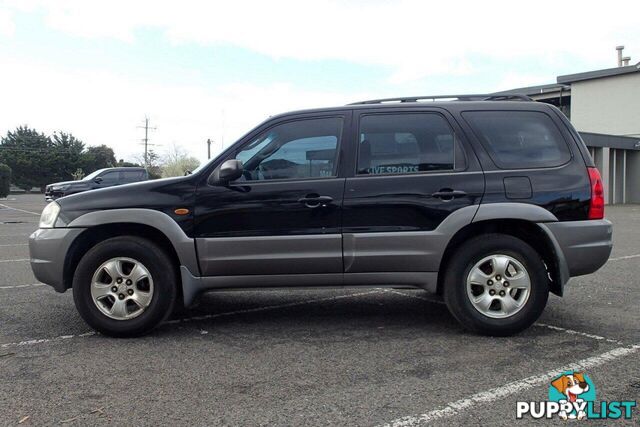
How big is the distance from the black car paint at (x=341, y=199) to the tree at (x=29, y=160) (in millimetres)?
71168

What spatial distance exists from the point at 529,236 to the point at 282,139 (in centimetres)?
230

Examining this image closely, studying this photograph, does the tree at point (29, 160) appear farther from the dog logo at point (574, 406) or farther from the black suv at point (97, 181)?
the dog logo at point (574, 406)

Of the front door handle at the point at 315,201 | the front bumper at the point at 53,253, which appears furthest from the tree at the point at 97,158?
the front door handle at the point at 315,201

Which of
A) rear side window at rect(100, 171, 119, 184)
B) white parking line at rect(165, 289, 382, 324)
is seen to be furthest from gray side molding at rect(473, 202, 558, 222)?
rear side window at rect(100, 171, 119, 184)

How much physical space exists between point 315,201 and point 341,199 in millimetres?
218

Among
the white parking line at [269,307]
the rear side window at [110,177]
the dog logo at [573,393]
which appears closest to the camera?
the dog logo at [573,393]

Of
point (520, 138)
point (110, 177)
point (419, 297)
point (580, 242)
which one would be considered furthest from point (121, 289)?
point (110, 177)

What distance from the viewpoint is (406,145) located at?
4.54 meters

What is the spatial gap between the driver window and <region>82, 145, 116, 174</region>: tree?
7199 cm

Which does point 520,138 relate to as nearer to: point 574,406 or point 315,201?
point 315,201

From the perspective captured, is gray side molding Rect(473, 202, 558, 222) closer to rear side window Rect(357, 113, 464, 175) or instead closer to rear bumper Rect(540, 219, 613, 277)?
rear bumper Rect(540, 219, 613, 277)

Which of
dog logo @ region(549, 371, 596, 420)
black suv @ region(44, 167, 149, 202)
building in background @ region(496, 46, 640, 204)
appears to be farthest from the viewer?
building in background @ region(496, 46, 640, 204)

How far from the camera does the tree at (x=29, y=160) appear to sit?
66.2 m

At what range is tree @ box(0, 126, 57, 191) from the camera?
66188 millimetres
